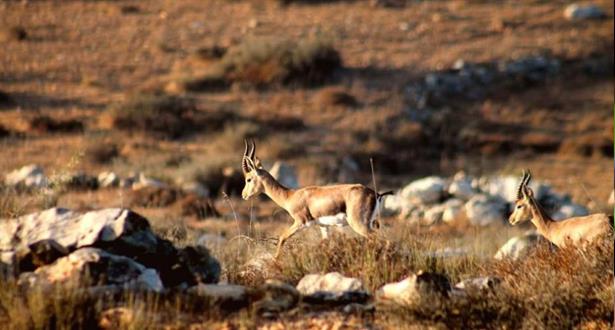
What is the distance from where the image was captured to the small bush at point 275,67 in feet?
104

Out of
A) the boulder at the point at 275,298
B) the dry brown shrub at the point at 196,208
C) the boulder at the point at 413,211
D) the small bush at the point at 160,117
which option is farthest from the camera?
the small bush at the point at 160,117

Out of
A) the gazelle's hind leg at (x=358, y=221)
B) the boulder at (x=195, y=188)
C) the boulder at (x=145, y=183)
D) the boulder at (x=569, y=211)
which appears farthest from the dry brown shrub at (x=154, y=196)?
the gazelle's hind leg at (x=358, y=221)

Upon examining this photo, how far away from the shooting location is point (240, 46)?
1321 inches

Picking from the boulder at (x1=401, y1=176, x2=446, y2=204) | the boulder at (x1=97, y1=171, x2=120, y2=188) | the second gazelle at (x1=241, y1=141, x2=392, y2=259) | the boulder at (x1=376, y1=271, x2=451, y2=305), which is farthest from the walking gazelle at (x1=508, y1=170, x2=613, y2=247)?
the boulder at (x1=97, y1=171, x2=120, y2=188)

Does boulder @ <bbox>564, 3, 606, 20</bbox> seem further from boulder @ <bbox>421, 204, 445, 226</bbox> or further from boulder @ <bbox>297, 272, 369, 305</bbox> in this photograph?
boulder @ <bbox>297, 272, 369, 305</bbox>

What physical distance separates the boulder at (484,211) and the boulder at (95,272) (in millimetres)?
13036

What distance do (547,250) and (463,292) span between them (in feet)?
6.62

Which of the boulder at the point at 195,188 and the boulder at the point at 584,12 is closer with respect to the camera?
the boulder at the point at 195,188

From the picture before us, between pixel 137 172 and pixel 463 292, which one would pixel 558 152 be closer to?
pixel 137 172

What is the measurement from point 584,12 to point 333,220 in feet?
105

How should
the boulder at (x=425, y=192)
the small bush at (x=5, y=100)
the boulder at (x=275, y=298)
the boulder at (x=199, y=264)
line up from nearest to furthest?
the boulder at (x=275, y=298) < the boulder at (x=199, y=264) < the boulder at (x=425, y=192) < the small bush at (x=5, y=100)

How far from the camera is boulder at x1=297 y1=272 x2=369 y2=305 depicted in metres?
7.25

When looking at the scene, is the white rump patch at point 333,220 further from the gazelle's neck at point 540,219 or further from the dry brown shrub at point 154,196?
the dry brown shrub at point 154,196

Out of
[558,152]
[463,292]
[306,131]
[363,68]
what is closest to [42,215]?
[463,292]
